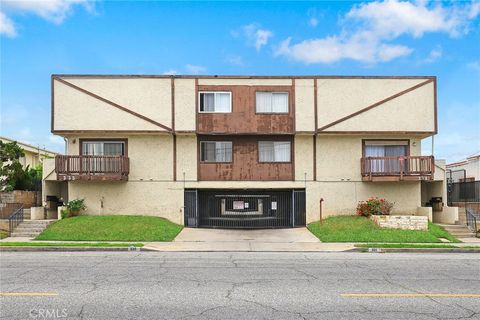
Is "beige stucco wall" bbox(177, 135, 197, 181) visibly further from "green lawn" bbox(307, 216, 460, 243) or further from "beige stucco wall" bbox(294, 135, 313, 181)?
"green lawn" bbox(307, 216, 460, 243)

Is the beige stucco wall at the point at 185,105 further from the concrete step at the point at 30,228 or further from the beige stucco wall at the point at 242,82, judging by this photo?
the concrete step at the point at 30,228

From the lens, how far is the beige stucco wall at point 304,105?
87.7ft

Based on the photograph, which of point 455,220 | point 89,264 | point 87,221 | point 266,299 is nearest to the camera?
point 266,299

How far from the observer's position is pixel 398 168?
26.4 metres

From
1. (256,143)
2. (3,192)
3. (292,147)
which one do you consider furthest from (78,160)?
(292,147)

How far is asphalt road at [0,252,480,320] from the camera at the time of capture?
325 inches

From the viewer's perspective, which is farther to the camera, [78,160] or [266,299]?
[78,160]

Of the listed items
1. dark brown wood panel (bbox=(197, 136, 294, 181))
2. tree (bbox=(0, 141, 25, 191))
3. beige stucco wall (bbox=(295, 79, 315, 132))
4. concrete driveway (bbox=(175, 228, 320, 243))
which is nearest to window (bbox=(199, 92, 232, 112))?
dark brown wood panel (bbox=(197, 136, 294, 181))

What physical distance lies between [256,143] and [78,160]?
30.9 ft

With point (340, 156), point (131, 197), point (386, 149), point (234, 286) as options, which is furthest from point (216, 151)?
point (234, 286)

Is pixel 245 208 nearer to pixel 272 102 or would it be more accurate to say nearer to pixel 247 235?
pixel 247 235

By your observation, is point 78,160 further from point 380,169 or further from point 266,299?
point 266,299

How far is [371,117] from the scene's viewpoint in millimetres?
26797

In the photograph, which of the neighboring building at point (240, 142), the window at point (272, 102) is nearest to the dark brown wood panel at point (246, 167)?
the neighboring building at point (240, 142)
